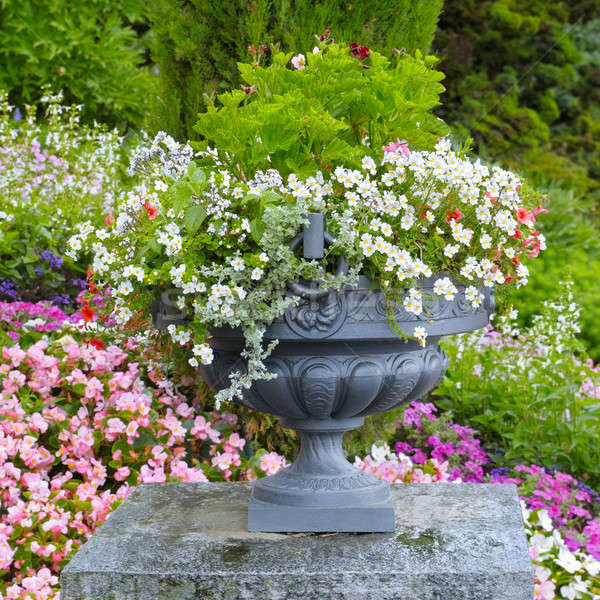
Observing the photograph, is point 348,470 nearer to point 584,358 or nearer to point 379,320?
point 379,320

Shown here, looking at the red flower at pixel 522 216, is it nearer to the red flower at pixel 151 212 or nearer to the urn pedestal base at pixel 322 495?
the urn pedestal base at pixel 322 495

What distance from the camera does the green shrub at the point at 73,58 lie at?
23.8 ft

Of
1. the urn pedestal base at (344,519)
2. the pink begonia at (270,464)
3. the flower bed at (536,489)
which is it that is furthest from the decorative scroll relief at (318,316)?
the flower bed at (536,489)

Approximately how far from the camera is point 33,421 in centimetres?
296

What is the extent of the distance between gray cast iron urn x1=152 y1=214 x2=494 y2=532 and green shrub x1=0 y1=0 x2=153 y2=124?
5452 millimetres

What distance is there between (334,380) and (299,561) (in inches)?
17.8

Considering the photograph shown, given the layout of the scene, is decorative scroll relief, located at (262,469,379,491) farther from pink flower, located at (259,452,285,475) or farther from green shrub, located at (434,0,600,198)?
green shrub, located at (434,0,600,198)

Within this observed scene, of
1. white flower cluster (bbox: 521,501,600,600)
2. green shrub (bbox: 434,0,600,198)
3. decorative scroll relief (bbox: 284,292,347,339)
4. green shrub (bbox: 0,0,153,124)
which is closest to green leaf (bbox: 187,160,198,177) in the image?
decorative scroll relief (bbox: 284,292,347,339)

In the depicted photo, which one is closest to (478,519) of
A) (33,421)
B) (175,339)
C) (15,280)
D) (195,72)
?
(175,339)

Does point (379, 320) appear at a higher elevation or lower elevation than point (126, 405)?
higher

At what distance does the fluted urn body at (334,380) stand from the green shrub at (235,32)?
1.58m

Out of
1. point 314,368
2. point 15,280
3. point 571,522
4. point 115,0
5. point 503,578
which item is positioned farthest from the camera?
point 115,0

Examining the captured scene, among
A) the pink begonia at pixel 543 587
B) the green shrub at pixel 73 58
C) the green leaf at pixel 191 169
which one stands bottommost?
the pink begonia at pixel 543 587

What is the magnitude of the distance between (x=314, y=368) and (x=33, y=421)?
4.50 feet
